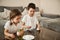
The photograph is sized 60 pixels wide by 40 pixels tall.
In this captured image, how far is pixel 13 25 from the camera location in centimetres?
105

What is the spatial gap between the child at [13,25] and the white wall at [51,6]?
2307 millimetres

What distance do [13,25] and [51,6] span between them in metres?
2.39

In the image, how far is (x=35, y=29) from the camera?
131cm

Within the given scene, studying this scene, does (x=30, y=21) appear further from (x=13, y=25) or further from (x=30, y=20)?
(x=13, y=25)

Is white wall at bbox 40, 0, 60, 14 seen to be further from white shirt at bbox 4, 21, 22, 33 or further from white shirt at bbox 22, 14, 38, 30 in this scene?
white shirt at bbox 4, 21, 22, 33

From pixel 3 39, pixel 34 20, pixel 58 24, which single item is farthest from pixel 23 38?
pixel 58 24

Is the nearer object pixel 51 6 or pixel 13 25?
pixel 13 25

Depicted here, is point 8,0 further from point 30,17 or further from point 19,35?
point 19,35

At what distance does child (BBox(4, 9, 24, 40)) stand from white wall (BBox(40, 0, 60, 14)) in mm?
2307

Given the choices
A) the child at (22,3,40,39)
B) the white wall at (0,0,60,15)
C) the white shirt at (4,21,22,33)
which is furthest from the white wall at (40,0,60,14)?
the white shirt at (4,21,22,33)

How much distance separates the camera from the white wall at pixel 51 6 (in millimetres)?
3287

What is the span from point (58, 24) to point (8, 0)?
1.45 m

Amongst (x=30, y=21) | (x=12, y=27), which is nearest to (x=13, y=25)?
(x=12, y=27)

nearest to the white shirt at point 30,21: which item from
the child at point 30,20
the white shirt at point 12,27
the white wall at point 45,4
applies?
the child at point 30,20
